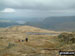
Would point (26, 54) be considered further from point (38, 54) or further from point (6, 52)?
point (6, 52)

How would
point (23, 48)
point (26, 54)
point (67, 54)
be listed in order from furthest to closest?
point (23, 48) < point (26, 54) < point (67, 54)

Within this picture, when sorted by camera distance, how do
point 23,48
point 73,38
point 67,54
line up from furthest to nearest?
point 73,38 → point 23,48 → point 67,54

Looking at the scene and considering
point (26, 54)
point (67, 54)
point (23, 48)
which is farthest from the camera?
point (23, 48)

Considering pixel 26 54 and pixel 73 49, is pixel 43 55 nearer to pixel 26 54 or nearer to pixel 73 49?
pixel 26 54

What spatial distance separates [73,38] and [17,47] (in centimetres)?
Result: 3034

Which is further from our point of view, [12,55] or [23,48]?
[23,48]

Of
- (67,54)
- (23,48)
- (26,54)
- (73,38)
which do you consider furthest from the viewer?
(73,38)

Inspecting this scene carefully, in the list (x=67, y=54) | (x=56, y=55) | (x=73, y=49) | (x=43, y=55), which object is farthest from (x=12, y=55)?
(x=73, y=49)

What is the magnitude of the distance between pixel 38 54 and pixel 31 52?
3.10 m

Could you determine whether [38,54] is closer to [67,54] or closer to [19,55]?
[19,55]

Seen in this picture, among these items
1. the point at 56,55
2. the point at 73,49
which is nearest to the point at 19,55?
the point at 56,55

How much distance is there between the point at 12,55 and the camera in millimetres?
49344

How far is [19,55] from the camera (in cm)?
4916

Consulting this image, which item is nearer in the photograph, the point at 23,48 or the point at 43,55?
the point at 43,55
